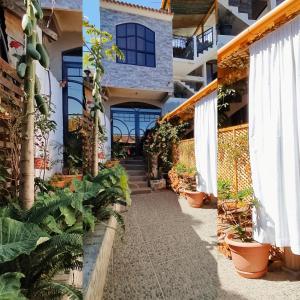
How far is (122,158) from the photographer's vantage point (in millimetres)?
767

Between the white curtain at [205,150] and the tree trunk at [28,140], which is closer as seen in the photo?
Result: the tree trunk at [28,140]

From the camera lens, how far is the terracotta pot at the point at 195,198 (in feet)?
2.89

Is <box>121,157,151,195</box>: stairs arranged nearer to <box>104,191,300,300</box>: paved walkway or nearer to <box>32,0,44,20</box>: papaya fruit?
<box>104,191,300,300</box>: paved walkway

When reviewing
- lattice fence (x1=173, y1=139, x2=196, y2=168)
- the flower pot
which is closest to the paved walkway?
lattice fence (x1=173, y1=139, x2=196, y2=168)

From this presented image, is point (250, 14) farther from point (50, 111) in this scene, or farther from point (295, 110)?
point (50, 111)

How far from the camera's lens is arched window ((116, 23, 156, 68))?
0.77 meters

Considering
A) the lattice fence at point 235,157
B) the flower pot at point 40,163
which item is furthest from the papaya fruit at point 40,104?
the lattice fence at point 235,157

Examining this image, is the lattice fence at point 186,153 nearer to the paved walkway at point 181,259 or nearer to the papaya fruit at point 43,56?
the paved walkway at point 181,259

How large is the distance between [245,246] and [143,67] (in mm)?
699

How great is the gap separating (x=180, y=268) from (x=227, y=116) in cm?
57

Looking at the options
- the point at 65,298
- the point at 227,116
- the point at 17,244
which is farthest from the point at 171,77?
the point at 65,298

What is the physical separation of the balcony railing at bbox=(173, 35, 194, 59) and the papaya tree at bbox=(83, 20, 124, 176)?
0.22 m

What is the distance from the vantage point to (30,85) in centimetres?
59

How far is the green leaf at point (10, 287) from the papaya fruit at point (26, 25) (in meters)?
0.58
